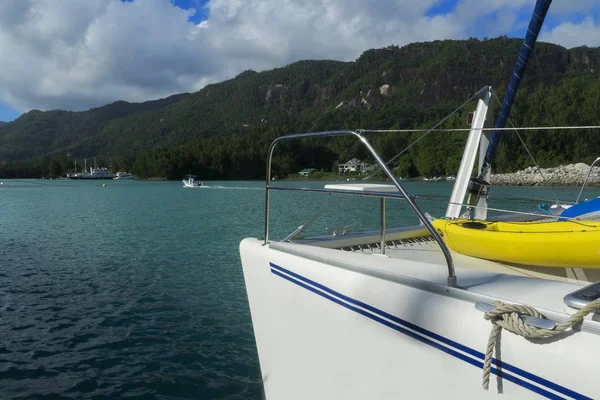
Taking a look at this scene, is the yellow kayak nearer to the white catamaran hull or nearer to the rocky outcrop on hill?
the white catamaran hull

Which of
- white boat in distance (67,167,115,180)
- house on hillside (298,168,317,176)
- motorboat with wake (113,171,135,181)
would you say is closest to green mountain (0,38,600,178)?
house on hillside (298,168,317,176)

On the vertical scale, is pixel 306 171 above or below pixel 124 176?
above

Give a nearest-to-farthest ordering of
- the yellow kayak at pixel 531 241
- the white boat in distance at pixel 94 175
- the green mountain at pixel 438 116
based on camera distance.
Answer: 1. the yellow kayak at pixel 531 241
2. the green mountain at pixel 438 116
3. the white boat in distance at pixel 94 175

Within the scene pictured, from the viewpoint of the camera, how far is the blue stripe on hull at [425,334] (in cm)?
189

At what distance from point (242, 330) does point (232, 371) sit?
1322mm

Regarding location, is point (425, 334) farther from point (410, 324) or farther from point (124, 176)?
point (124, 176)

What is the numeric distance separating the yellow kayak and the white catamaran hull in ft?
5.17

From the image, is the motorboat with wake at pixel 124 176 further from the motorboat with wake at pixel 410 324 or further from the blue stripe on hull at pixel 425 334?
the blue stripe on hull at pixel 425 334

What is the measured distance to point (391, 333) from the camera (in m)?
2.64

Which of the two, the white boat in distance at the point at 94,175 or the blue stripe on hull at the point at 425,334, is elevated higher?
the white boat in distance at the point at 94,175

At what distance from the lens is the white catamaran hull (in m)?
1.92

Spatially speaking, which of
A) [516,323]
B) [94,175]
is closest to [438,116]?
[94,175]

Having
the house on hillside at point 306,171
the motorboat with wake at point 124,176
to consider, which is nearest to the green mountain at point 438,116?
the house on hillside at point 306,171

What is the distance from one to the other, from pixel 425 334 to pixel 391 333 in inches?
10.8
